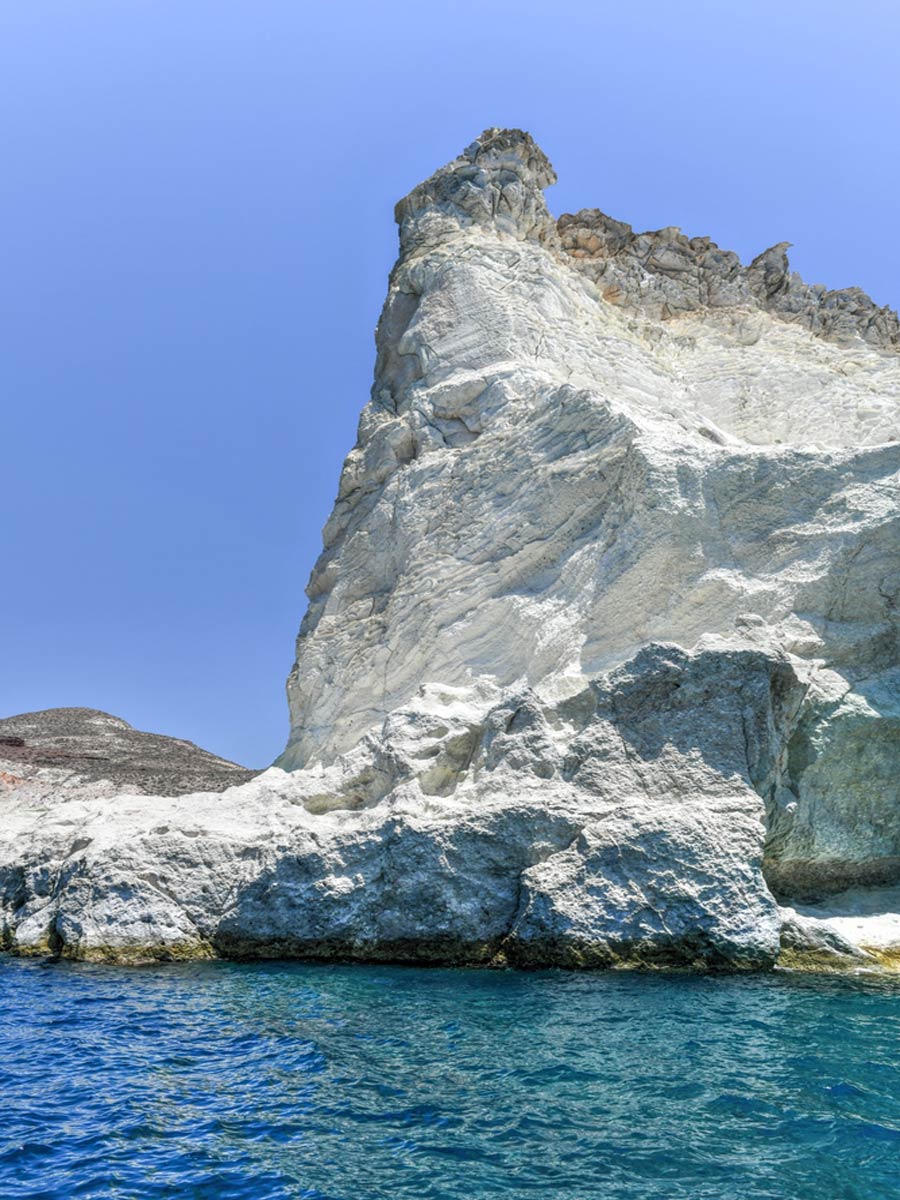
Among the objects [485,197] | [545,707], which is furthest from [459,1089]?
[485,197]

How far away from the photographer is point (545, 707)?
1736 cm

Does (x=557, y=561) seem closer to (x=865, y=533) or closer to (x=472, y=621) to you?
(x=472, y=621)

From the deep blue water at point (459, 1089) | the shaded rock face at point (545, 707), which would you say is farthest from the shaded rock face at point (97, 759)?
the deep blue water at point (459, 1089)

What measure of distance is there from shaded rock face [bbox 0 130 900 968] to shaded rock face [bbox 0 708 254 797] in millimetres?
2508

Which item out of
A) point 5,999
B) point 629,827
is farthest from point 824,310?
point 5,999

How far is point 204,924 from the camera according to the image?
16.0 meters

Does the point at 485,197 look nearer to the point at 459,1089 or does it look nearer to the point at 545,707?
the point at 545,707

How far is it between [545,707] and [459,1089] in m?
9.30

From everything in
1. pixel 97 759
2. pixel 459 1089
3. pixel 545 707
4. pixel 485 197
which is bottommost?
pixel 459 1089

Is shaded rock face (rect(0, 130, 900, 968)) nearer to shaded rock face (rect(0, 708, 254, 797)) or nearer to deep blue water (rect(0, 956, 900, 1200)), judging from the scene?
deep blue water (rect(0, 956, 900, 1200))

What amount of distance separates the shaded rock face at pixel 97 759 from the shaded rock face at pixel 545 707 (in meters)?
2.51

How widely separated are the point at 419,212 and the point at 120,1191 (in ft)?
111

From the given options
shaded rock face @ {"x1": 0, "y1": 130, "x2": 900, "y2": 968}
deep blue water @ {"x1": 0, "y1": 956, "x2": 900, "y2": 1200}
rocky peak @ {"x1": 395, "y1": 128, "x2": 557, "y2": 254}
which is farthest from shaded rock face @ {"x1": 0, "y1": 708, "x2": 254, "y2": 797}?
rocky peak @ {"x1": 395, "y1": 128, "x2": 557, "y2": 254}

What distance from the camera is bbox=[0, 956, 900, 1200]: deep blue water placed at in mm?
6832
